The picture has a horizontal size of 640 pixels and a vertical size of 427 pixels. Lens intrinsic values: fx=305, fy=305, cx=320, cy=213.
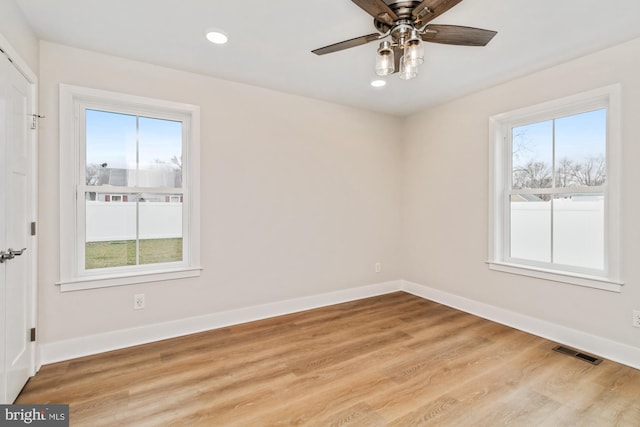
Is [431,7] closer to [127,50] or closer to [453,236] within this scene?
[127,50]

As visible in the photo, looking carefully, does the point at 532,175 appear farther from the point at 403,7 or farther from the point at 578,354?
the point at 403,7

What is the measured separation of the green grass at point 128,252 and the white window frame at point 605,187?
338 centimetres

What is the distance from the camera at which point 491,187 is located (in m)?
3.37

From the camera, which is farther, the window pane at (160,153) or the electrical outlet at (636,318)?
the window pane at (160,153)

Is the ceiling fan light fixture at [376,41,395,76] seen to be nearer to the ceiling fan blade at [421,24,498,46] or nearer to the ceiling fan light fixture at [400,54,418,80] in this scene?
the ceiling fan light fixture at [400,54,418,80]

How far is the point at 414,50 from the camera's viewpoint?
1.83m

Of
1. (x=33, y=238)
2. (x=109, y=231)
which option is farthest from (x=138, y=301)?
(x=33, y=238)

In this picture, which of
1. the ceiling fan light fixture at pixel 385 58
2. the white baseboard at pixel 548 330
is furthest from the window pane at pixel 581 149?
the ceiling fan light fixture at pixel 385 58

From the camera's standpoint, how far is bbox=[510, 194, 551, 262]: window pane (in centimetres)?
306

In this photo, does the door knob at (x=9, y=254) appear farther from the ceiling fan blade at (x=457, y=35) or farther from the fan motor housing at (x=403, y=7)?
the ceiling fan blade at (x=457, y=35)

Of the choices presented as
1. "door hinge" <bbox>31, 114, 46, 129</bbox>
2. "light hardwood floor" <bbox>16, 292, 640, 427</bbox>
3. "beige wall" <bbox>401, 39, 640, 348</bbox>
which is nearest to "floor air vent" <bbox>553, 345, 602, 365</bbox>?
"light hardwood floor" <bbox>16, 292, 640, 427</bbox>

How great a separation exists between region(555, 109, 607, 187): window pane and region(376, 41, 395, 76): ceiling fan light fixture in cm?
206

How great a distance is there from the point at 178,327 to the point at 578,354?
11.7ft

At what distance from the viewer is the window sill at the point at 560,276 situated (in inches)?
99.2
